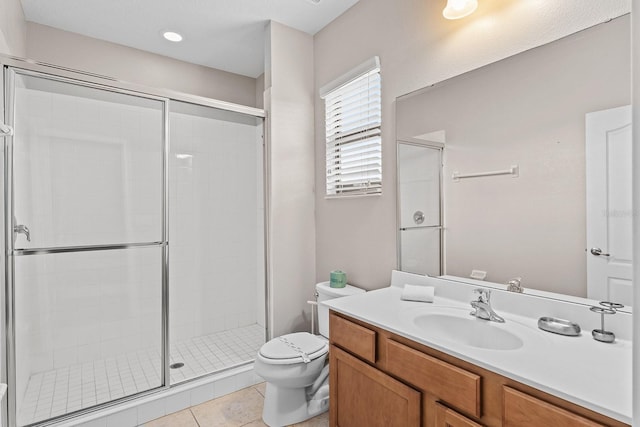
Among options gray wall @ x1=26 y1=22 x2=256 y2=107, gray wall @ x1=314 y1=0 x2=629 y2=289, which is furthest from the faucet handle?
gray wall @ x1=26 y1=22 x2=256 y2=107

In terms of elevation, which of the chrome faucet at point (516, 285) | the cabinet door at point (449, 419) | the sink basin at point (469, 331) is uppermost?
the chrome faucet at point (516, 285)

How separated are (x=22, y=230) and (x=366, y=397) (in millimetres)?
2176

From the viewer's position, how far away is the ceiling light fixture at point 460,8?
4.99 ft

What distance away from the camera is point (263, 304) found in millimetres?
2746

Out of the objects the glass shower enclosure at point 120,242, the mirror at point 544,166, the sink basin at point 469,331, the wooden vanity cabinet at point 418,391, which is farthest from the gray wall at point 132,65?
the sink basin at point 469,331

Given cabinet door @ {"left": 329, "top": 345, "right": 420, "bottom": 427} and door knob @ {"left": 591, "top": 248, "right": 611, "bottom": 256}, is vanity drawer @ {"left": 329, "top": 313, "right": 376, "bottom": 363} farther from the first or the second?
door knob @ {"left": 591, "top": 248, "right": 611, "bottom": 256}

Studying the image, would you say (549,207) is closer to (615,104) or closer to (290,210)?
(615,104)

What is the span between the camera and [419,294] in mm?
1656

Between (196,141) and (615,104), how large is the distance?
114 inches

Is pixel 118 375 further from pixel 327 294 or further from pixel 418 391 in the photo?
pixel 418 391

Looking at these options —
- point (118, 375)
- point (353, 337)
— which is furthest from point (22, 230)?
point (353, 337)

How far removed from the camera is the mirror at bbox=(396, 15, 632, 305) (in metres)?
1.15

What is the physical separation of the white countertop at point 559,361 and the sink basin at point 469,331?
4 cm

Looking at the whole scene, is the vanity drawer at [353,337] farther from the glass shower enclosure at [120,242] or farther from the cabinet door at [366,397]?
the glass shower enclosure at [120,242]
